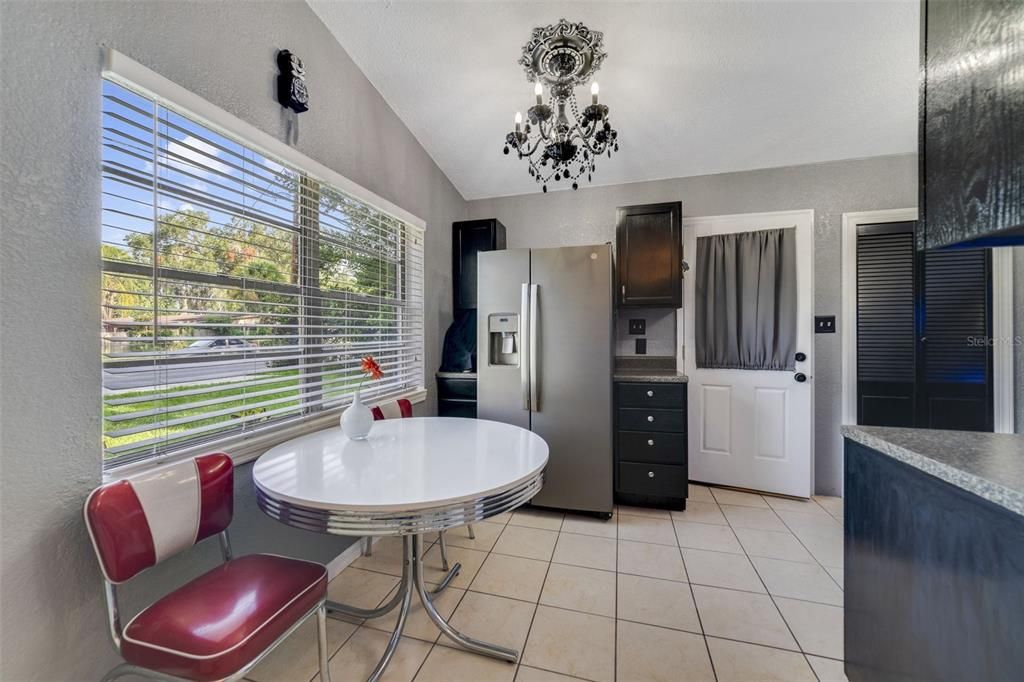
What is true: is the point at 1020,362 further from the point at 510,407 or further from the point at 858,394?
the point at 510,407

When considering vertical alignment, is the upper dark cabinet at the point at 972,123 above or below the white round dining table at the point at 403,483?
→ above

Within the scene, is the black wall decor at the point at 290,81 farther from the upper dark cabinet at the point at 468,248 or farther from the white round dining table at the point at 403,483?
the upper dark cabinet at the point at 468,248

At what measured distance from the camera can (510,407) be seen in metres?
2.74

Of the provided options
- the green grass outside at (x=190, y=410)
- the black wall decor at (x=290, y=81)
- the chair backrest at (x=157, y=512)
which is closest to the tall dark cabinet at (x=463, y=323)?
the green grass outside at (x=190, y=410)

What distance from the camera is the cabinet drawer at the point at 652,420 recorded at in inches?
106

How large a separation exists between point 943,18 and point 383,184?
237 centimetres

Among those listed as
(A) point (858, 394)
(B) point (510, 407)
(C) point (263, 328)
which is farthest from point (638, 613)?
(A) point (858, 394)

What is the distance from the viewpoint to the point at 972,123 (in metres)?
0.77

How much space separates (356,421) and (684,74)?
2.50 metres

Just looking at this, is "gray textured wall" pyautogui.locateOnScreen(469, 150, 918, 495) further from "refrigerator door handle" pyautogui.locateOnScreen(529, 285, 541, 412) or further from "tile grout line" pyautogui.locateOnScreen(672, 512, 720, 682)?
"tile grout line" pyautogui.locateOnScreen(672, 512, 720, 682)

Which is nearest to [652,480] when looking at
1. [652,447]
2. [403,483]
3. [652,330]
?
[652,447]

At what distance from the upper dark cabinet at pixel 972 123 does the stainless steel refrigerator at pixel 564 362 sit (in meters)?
1.71

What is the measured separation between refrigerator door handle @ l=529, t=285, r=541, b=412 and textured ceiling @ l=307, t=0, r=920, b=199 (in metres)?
1.18

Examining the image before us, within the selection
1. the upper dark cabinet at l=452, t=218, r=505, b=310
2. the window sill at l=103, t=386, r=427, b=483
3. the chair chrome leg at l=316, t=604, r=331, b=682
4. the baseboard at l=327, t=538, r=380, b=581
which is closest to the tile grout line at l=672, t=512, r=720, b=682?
the chair chrome leg at l=316, t=604, r=331, b=682
